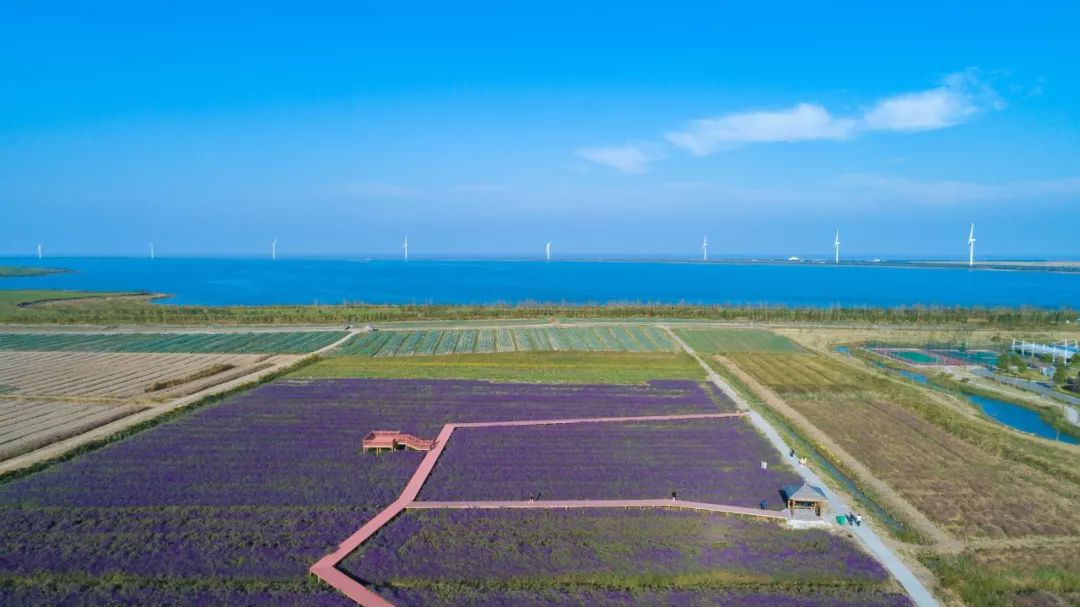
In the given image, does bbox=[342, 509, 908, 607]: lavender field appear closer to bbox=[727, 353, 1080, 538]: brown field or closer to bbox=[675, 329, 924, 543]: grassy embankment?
bbox=[675, 329, 924, 543]: grassy embankment

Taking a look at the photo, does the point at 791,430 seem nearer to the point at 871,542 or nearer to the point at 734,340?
the point at 871,542

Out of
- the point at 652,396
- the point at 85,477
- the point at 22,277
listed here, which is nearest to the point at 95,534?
the point at 85,477

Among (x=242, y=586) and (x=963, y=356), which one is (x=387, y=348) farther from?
(x=963, y=356)

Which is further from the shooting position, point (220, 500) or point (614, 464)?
point (614, 464)

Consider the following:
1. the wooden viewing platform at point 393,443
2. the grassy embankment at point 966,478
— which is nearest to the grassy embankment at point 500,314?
the grassy embankment at point 966,478

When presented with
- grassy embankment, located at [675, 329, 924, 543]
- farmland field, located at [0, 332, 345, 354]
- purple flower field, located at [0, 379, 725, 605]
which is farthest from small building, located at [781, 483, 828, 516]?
farmland field, located at [0, 332, 345, 354]

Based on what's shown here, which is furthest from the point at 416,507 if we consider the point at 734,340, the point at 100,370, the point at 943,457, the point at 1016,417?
the point at 734,340

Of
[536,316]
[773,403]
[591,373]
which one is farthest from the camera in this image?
[536,316]
